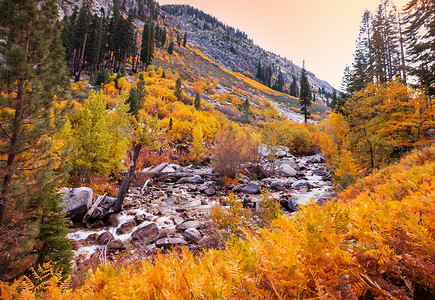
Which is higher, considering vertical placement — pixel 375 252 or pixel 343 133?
pixel 343 133

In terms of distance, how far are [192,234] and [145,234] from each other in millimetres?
1714

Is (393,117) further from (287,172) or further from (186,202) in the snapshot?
(186,202)

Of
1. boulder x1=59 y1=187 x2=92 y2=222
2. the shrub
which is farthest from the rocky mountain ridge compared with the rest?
boulder x1=59 y1=187 x2=92 y2=222

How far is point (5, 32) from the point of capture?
15.2 feet

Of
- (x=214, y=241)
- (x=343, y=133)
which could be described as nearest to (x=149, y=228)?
(x=214, y=241)

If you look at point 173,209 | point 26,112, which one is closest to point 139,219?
point 173,209

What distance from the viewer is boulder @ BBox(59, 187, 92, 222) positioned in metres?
7.90

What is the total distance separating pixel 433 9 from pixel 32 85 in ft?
80.5

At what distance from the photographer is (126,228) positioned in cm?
772

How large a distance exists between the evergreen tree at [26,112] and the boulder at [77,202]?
3227 mm

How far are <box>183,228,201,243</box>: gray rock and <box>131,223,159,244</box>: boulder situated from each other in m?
1.15

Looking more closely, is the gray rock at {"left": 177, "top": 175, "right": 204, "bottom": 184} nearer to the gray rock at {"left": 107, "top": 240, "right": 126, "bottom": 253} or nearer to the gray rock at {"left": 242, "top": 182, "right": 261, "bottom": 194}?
the gray rock at {"left": 242, "top": 182, "right": 261, "bottom": 194}

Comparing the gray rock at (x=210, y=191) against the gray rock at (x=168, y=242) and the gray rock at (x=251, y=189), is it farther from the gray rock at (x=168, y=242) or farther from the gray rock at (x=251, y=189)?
the gray rock at (x=168, y=242)

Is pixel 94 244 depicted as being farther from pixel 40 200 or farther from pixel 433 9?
pixel 433 9
